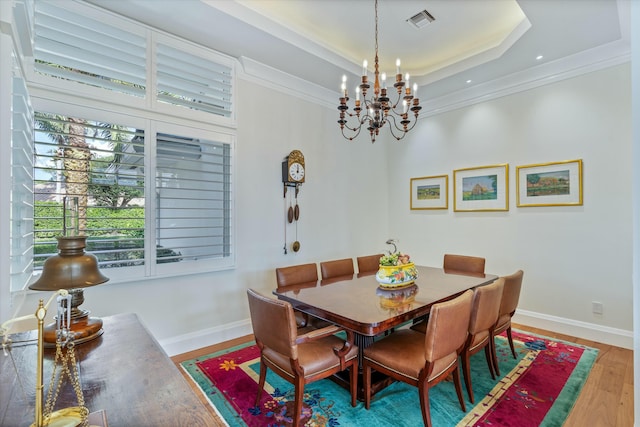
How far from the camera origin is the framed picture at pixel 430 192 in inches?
174

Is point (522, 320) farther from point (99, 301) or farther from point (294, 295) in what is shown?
point (99, 301)

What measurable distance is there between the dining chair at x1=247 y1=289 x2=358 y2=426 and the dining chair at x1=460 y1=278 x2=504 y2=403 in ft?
2.64

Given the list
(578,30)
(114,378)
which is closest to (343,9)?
(578,30)

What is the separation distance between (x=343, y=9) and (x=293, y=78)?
1.07 metres

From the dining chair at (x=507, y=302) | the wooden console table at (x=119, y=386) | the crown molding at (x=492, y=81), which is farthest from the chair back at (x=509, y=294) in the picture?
the crown molding at (x=492, y=81)

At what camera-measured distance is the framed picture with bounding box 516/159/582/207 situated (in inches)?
131

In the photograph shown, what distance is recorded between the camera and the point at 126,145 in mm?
2631

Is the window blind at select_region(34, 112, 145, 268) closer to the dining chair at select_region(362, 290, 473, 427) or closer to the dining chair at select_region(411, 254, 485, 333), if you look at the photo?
the dining chair at select_region(362, 290, 473, 427)

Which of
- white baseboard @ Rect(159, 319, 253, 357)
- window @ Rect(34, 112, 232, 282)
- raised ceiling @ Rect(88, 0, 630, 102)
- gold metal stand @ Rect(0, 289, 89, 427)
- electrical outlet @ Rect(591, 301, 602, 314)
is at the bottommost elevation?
white baseboard @ Rect(159, 319, 253, 357)

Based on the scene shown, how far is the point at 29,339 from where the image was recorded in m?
1.56

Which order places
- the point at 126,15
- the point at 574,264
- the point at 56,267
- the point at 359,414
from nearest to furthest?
the point at 56,267
the point at 359,414
the point at 126,15
the point at 574,264

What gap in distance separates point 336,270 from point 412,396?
131 centimetres

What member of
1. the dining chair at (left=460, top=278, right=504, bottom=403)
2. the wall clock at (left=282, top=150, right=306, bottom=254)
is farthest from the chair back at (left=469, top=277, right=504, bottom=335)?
the wall clock at (left=282, top=150, right=306, bottom=254)

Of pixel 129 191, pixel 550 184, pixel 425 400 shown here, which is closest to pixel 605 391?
pixel 425 400
